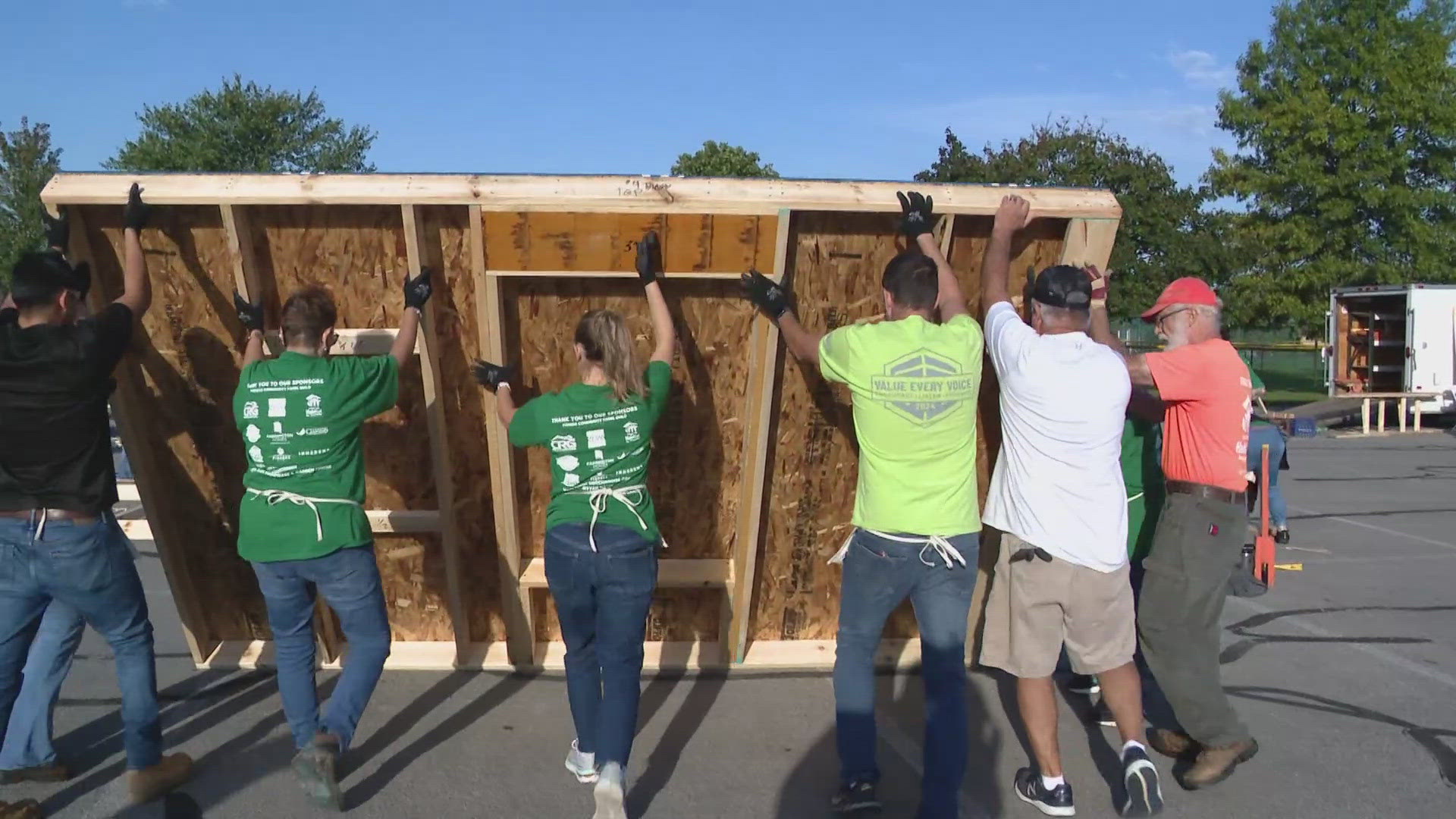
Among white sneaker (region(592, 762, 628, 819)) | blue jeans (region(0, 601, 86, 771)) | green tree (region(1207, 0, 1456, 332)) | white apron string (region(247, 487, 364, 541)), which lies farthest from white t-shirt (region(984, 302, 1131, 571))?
green tree (region(1207, 0, 1456, 332))

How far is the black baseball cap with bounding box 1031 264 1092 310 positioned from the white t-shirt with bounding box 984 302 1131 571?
4.8 inches

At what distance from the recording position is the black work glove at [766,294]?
4742 mm

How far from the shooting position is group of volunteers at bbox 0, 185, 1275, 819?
165 inches

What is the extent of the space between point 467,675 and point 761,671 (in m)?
1.66

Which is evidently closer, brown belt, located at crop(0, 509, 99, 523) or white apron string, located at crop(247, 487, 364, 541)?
brown belt, located at crop(0, 509, 99, 523)

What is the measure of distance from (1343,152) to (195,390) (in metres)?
28.1

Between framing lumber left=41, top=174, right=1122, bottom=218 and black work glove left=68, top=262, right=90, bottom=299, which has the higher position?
framing lumber left=41, top=174, right=1122, bottom=218

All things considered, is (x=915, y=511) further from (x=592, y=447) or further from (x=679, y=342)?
(x=679, y=342)

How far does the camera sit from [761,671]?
6145 mm

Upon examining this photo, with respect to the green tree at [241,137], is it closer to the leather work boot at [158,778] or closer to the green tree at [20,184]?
the green tree at [20,184]

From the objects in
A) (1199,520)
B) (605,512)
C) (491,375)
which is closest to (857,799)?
(605,512)

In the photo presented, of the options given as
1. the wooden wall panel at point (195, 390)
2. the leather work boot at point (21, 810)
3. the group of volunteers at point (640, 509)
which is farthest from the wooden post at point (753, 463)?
the leather work boot at point (21, 810)

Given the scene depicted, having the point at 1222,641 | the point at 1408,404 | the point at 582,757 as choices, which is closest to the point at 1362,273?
the point at 1408,404

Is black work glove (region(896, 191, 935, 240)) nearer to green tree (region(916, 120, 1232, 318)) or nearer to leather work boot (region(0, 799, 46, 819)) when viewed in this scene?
leather work boot (region(0, 799, 46, 819))
